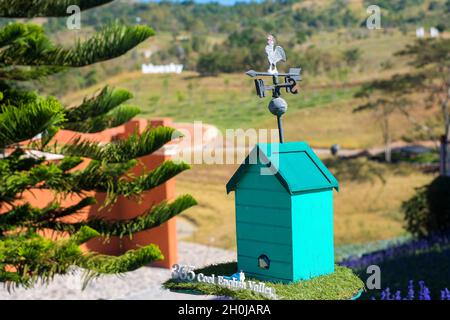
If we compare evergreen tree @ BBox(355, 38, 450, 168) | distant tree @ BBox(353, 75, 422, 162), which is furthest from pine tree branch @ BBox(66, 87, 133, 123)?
distant tree @ BBox(353, 75, 422, 162)

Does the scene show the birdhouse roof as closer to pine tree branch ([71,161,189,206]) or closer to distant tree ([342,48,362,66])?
pine tree branch ([71,161,189,206])

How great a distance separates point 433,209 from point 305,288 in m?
8.16

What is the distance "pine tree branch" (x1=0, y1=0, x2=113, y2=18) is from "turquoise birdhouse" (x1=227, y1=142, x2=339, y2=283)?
4.25 metres

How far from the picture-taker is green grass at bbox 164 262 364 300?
5.41 ft

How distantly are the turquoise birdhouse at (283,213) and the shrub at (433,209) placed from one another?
7.90 m

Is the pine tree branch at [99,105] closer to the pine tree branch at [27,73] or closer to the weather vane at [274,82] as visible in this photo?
the pine tree branch at [27,73]

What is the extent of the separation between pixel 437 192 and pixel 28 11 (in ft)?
20.4

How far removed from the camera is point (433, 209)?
9.34 metres

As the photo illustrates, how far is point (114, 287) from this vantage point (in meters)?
9.11

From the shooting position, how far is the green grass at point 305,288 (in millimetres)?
1649

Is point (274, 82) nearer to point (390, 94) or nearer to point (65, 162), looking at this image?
point (65, 162)
